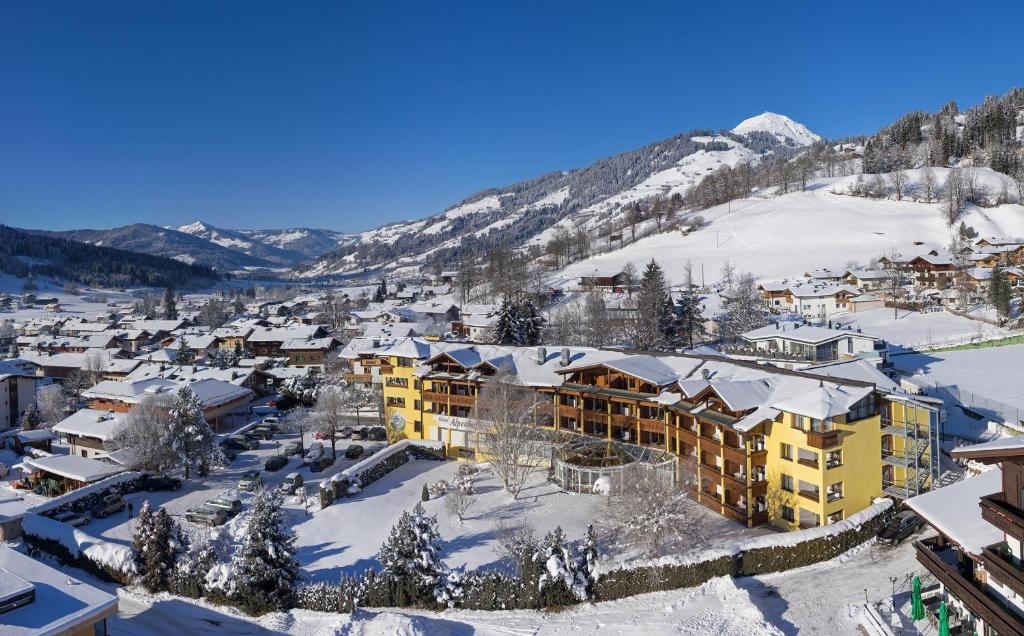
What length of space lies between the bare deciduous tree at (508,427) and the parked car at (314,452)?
12.1 meters

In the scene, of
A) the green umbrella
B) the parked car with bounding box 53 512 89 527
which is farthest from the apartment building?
the parked car with bounding box 53 512 89 527

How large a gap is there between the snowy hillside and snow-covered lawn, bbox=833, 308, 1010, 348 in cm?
2824

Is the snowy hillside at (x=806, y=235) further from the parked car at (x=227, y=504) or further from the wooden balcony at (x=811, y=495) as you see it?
the parked car at (x=227, y=504)

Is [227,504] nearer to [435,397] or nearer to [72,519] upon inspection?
[72,519]

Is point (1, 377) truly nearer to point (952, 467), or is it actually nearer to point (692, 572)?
point (692, 572)

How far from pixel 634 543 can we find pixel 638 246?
117437mm

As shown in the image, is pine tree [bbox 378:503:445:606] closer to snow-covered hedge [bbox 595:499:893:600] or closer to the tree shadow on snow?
snow-covered hedge [bbox 595:499:893:600]

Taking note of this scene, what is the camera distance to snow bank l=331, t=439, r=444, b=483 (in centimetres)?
3272

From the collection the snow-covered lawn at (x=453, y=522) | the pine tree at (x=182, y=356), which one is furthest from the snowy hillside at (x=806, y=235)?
the snow-covered lawn at (x=453, y=522)

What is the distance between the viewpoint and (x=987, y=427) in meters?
34.4

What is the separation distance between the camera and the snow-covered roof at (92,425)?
4225 centimetres

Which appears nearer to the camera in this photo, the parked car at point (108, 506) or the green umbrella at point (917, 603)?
the green umbrella at point (917, 603)

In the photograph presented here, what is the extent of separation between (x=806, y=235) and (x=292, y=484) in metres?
111

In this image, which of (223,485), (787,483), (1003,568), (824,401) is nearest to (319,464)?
(223,485)
